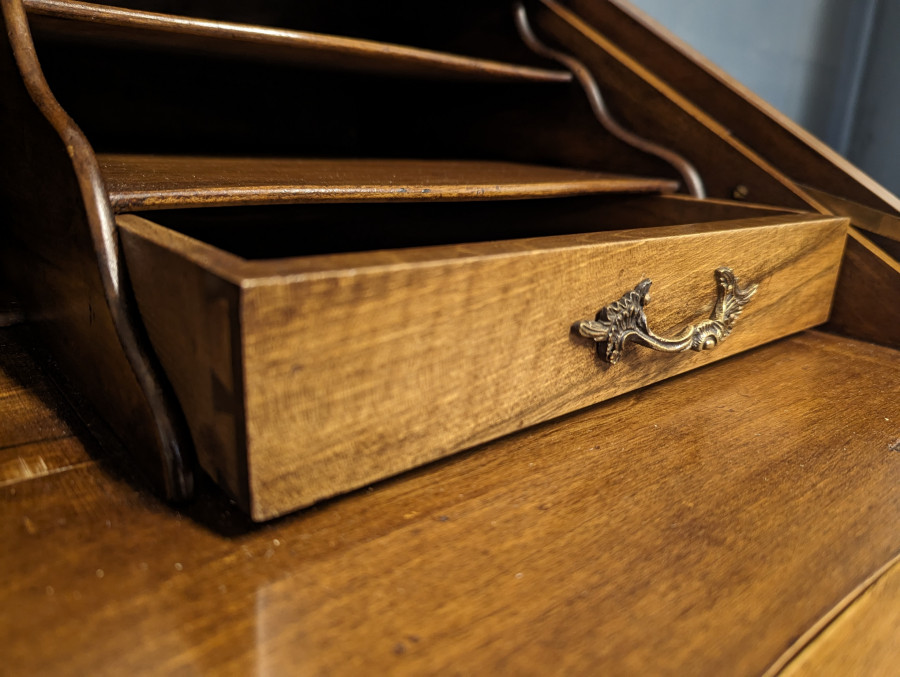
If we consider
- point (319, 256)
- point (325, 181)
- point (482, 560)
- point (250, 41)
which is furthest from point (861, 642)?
point (250, 41)

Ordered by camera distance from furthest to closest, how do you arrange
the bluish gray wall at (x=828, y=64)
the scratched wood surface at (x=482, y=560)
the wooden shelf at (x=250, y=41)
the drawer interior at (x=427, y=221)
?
the bluish gray wall at (x=828, y=64)
the drawer interior at (x=427, y=221)
the wooden shelf at (x=250, y=41)
the scratched wood surface at (x=482, y=560)

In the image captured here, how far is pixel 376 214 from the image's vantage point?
86cm

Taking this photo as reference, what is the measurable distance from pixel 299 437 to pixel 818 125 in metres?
1.78

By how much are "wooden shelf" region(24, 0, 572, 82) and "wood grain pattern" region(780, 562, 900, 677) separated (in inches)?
24.8

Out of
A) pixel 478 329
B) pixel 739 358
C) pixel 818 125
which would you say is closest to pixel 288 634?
pixel 478 329

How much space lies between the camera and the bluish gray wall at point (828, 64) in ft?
5.09

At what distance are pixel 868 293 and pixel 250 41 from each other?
70 centimetres

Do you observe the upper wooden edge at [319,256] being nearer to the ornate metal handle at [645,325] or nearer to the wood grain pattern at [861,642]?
the ornate metal handle at [645,325]

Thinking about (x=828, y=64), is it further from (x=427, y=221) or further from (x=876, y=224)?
(x=427, y=221)

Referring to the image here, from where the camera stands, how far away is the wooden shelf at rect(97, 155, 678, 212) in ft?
1.69

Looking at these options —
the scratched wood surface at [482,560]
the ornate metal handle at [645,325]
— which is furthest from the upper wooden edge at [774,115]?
the scratched wood surface at [482,560]

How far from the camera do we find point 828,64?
66.8 inches

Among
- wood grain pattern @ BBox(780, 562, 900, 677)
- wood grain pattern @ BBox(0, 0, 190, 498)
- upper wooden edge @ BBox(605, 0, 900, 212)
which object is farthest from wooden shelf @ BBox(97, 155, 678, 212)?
wood grain pattern @ BBox(780, 562, 900, 677)

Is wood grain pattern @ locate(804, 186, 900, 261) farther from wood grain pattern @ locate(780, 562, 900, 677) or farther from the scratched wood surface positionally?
wood grain pattern @ locate(780, 562, 900, 677)
